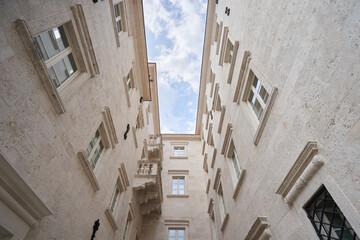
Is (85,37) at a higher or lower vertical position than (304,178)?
higher

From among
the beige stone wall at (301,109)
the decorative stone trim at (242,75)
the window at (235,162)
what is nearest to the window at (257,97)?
the beige stone wall at (301,109)

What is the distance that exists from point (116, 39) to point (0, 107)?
645 centimetres

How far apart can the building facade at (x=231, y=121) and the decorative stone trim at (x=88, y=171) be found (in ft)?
0.11

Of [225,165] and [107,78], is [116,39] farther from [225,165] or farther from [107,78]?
[225,165]

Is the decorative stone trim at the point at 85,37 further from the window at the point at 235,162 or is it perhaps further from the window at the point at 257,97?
the window at the point at 235,162

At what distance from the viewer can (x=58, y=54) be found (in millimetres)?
4895

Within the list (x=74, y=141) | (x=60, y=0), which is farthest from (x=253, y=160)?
(x=60, y=0)

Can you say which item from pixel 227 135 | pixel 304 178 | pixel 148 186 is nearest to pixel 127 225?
pixel 148 186

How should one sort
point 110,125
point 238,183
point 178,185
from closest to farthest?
1. point 238,183
2. point 110,125
3. point 178,185

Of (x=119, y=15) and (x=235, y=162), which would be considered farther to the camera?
(x=119, y=15)

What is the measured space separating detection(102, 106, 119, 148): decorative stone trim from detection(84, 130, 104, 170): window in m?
0.40

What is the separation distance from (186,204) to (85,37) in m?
13.4

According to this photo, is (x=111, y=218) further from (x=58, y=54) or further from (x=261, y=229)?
(x=58, y=54)

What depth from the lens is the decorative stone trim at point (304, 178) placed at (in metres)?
3.13
